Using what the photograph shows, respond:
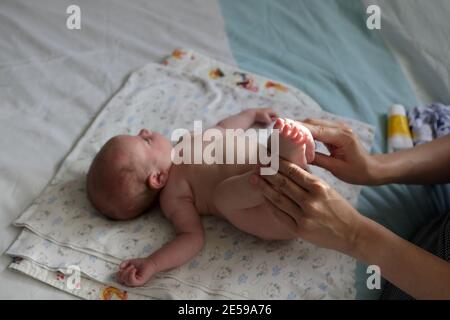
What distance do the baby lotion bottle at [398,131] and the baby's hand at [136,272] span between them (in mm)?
768

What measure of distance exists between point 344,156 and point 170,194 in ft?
1.43

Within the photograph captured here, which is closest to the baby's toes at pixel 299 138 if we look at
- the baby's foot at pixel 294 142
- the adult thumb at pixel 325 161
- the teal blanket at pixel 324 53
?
the baby's foot at pixel 294 142

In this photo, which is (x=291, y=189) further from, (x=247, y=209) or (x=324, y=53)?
(x=324, y=53)

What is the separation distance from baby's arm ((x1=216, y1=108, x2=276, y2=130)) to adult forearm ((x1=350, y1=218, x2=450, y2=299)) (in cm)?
53

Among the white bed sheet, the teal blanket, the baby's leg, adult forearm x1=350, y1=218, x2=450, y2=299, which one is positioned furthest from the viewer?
the teal blanket

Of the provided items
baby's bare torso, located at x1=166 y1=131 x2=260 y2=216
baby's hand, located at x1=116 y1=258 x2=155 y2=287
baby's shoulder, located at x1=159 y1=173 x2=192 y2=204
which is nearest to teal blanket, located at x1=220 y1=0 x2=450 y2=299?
baby's bare torso, located at x1=166 y1=131 x2=260 y2=216

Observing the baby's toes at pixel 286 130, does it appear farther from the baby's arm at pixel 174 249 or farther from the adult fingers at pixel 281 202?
the baby's arm at pixel 174 249

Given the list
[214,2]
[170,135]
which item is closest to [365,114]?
[170,135]

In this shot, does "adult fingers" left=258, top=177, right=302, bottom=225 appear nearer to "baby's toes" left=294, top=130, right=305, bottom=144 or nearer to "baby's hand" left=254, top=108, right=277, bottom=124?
"baby's toes" left=294, top=130, right=305, bottom=144

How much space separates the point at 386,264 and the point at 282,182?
25 centimetres

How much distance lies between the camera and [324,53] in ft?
5.37

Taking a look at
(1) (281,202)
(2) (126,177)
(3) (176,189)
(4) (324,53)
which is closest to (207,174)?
(3) (176,189)

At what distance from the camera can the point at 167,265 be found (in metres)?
1.11

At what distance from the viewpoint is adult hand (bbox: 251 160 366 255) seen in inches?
35.9
